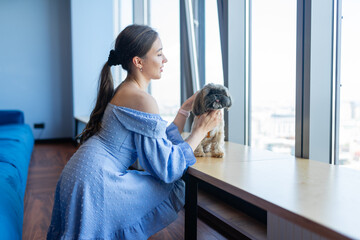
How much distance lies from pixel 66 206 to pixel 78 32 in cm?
496

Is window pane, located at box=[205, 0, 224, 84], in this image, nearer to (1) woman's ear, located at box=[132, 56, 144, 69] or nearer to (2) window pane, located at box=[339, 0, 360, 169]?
(2) window pane, located at box=[339, 0, 360, 169]

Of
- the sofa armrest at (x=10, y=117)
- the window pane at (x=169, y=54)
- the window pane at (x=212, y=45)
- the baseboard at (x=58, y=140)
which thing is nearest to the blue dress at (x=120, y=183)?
the window pane at (x=212, y=45)

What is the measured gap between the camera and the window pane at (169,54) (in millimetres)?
3455

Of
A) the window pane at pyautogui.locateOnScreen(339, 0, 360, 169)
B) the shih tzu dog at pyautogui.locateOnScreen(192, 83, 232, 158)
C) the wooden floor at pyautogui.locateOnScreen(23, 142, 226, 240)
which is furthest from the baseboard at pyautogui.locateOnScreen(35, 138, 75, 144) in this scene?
the window pane at pyautogui.locateOnScreen(339, 0, 360, 169)

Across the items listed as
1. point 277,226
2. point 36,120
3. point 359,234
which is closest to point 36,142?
point 36,120

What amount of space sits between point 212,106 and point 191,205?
480 mm

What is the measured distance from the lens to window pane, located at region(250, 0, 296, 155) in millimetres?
1914

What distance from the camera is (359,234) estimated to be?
634 millimetres

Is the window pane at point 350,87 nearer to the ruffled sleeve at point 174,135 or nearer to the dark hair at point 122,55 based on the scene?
the ruffled sleeve at point 174,135

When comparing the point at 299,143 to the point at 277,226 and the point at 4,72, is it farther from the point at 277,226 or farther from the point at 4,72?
the point at 4,72

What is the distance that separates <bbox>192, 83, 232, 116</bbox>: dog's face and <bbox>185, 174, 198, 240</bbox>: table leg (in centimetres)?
36

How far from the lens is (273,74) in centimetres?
213

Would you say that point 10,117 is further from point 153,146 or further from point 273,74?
point 153,146

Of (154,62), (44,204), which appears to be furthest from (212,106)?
(44,204)
